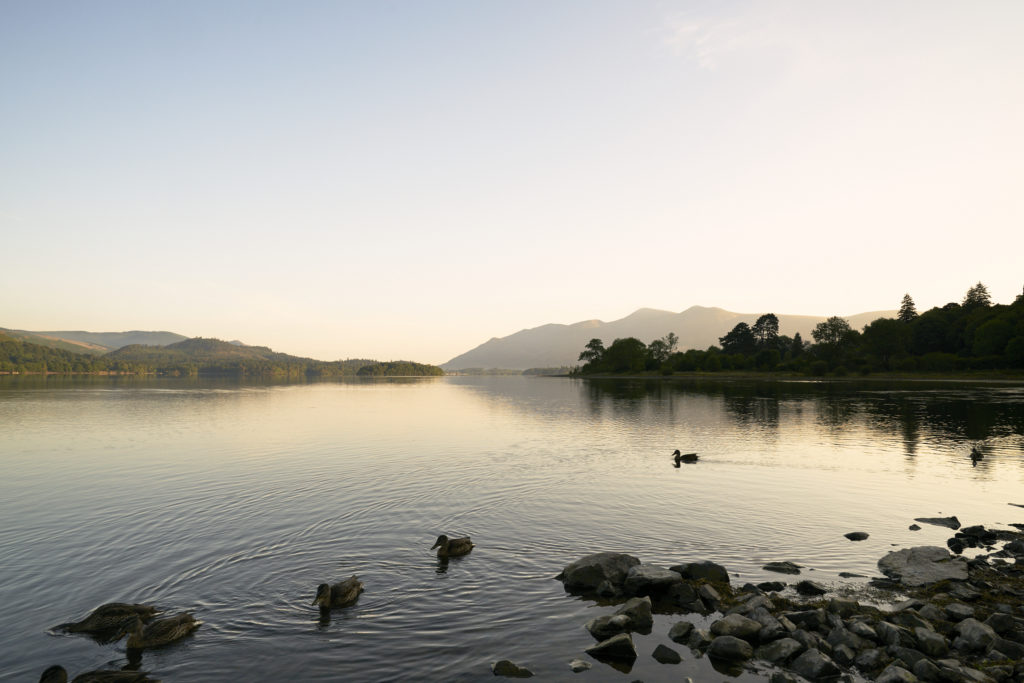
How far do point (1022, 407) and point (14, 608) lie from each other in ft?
417

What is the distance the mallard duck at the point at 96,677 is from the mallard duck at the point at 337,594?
566 centimetres

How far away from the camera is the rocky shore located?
49.0ft

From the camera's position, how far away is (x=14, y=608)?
1923cm

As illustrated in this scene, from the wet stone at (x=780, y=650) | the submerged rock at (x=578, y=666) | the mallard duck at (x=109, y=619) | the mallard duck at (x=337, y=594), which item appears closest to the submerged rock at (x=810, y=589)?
the wet stone at (x=780, y=650)

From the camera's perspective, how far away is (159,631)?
1706 centimetres

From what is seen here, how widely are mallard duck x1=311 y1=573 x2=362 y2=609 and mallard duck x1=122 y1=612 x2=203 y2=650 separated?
4068mm

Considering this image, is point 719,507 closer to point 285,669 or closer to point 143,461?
point 285,669

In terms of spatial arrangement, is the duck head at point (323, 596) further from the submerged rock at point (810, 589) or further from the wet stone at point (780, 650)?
the submerged rock at point (810, 589)

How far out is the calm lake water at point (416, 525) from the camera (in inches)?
655

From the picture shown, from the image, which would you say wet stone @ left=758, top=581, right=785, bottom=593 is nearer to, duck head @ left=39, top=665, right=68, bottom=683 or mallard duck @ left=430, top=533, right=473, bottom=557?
mallard duck @ left=430, top=533, right=473, bottom=557

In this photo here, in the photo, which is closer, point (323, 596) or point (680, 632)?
point (680, 632)

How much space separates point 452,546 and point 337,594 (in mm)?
6447

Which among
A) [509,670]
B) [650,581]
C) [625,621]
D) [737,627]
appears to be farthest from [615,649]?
[650,581]

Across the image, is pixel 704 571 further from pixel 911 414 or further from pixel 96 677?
pixel 911 414
